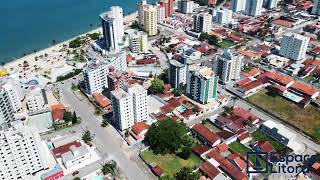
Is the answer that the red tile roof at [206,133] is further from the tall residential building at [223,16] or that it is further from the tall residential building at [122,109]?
the tall residential building at [223,16]

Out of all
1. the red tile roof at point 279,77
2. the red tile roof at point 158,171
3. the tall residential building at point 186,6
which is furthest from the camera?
the tall residential building at point 186,6

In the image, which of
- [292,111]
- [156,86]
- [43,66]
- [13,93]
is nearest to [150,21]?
[43,66]

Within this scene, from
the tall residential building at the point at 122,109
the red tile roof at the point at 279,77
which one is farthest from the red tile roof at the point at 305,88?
the tall residential building at the point at 122,109

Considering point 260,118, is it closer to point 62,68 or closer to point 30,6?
point 62,68

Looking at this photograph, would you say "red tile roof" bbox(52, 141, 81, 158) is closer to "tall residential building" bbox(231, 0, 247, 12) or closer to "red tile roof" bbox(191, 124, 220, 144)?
"red tile roof" bbox(191, 124, 220, 144)

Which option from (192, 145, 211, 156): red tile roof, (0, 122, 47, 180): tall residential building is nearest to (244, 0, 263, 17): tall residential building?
(192, 145, 211, 156): red tile roof

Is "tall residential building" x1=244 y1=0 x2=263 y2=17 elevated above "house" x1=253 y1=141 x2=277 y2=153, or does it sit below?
above

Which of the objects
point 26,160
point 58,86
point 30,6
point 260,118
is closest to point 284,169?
point 260,118
